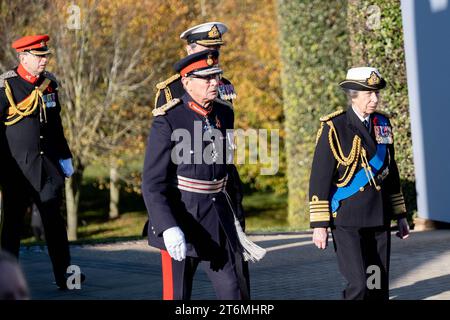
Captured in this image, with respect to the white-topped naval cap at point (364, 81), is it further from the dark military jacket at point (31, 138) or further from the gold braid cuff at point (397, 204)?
the dark military jacket at point (31, 138)

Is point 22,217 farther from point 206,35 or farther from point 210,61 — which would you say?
point 210,61

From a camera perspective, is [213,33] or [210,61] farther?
[213,33]

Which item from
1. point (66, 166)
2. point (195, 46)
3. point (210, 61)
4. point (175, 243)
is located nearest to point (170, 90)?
point (195, 46)

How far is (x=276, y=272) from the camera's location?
35.9 ft

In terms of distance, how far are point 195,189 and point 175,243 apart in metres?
0.56

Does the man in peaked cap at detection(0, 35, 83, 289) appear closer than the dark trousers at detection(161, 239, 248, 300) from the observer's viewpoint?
No

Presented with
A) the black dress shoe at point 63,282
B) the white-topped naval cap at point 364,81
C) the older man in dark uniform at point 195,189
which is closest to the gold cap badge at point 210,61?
the older man in dark uniform at point 195,189

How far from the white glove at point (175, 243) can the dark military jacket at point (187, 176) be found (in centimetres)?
16

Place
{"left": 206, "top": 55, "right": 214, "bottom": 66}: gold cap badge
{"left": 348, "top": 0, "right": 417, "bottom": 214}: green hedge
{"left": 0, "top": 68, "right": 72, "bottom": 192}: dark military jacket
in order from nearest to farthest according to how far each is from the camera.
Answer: {"left": 206, "top": 55, "right": 214, "bottom": 66}: gold cap badge, {"left": 0, "top": 68, "right": 72, "bottom": 192}: dark military jacket, {"left": 348, "top": 0, "right": 417, "bottom": 214}: green hedge

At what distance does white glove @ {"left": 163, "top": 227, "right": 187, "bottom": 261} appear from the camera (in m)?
6.44

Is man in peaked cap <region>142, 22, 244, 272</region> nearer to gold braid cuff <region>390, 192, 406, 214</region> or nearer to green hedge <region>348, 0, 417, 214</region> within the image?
gold braid cuff <region>390, 192, 406, 214</region>

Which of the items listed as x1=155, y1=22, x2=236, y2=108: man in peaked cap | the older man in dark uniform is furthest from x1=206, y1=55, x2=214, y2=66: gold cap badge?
x1=155, y1=22, x2=236, y2=108: man in peaked cap

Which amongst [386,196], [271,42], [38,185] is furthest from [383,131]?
[271,42]

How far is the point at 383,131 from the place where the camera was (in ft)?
26.0
